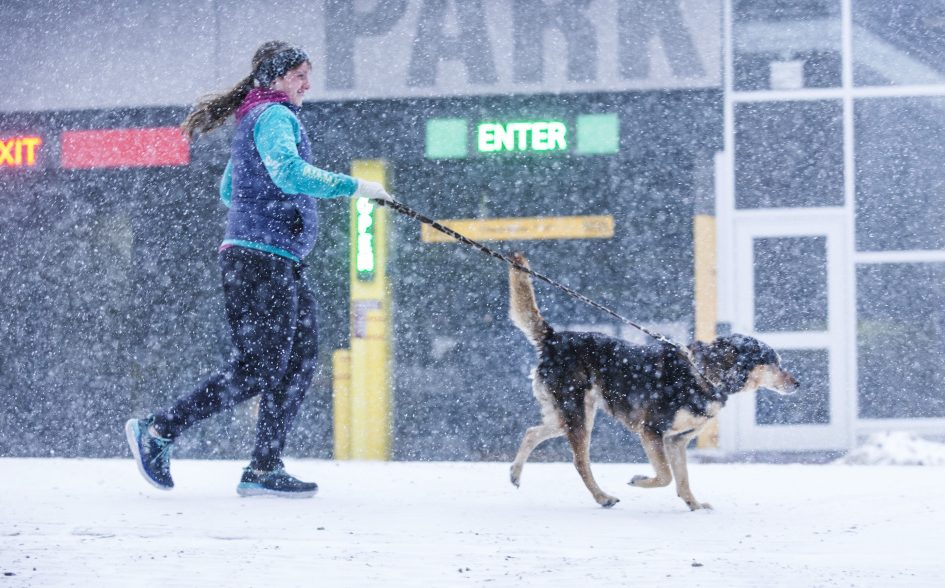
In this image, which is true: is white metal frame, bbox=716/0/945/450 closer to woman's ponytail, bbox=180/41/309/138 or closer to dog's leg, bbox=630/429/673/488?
dog's leg, bbox=630/429/673/488

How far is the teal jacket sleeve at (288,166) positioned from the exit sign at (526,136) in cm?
384

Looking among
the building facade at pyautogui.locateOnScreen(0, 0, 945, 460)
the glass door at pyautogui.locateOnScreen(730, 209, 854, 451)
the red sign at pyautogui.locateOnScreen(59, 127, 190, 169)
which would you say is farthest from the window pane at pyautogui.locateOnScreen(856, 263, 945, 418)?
the red sign at pyautogui.locateOnScreen(59, 127, 190, 169)

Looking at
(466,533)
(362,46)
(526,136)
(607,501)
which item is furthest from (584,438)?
(362,46)

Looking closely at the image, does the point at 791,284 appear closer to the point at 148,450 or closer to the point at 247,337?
the point at 247,337

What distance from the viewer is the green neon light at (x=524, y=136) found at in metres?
8.79

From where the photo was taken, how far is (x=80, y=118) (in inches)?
366

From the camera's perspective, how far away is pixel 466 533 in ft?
14.6

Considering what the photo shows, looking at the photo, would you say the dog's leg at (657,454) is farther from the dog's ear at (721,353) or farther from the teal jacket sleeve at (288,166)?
the teal jacket sleeve at (288,166)

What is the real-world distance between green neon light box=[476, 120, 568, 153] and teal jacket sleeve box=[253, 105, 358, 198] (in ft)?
12.7

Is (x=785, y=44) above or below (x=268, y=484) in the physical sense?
above

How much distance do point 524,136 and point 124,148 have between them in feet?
11.4

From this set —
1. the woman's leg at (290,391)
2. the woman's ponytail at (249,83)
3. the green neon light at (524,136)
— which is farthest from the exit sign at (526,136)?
the woman's leg at (290,391)

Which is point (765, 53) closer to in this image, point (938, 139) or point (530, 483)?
point (938, 139)

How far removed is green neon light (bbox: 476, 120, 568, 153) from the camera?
8789 mm
